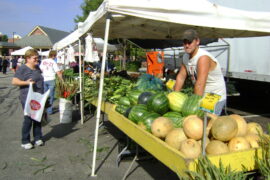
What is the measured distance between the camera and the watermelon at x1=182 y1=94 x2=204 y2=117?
3.08 meters

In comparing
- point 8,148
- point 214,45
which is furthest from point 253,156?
point 214,45

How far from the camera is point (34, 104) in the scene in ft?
16.9

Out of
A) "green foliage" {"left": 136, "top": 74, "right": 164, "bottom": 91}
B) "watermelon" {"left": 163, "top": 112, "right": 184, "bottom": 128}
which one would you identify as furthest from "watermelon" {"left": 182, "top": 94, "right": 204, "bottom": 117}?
"green foliage" {"left": 136, "top": 74, "right": 164, "bottom": 91}

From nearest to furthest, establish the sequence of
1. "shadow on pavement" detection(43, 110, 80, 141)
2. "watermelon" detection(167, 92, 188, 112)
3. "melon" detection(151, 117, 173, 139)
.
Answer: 1. "melon" detection(151, 117, 173, 139)
2. "watermelon" detection(167, 92, 188, 112)
3. "shadow on pavement" detection(43, 110, 80, 141)

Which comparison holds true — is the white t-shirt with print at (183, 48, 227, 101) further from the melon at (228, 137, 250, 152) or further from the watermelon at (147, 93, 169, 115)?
the melon at (228, 137, 250, 152)

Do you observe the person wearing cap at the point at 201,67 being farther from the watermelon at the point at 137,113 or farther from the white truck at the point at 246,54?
the white truck at the point at 246,54

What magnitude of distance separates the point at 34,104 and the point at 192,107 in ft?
10.7

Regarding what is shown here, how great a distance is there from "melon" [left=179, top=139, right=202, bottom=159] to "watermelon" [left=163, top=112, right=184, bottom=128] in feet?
1.91

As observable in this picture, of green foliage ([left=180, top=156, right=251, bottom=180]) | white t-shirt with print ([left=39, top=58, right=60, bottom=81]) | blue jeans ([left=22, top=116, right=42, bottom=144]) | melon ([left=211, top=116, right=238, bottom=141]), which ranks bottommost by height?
blue jeans ([left=22, top=116, right=42, bottom=144])

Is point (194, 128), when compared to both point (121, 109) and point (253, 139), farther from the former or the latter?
point (121, 109)

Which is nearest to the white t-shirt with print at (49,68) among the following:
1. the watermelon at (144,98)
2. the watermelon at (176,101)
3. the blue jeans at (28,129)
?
the blue jeans at (28,129)

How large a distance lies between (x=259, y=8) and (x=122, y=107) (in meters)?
5.63

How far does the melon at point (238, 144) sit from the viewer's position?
2.54m

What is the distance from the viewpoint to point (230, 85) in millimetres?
8602
